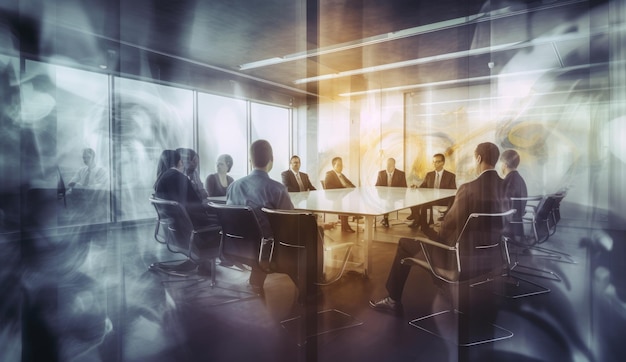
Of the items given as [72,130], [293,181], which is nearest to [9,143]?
[72,130]

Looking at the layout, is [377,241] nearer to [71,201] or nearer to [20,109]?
[71,201]

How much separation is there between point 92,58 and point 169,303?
2156 millimetres

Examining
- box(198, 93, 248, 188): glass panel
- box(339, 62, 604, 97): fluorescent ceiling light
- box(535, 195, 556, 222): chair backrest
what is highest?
box(339, 62, 604, 97): fluorescent ceiling light

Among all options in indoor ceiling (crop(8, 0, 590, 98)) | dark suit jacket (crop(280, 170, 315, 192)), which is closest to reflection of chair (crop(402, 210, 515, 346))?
dark suit jacket (crop(280, 170, 315, 192))

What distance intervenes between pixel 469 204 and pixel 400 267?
2.11 ft

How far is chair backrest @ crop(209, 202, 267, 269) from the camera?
1.96m

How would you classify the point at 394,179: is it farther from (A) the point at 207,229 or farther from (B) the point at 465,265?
(A) the point at 207,229

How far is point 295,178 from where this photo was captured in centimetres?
378

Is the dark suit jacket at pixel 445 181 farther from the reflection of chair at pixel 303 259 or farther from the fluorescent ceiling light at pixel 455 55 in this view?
the reflection of chair at pixel 303 259

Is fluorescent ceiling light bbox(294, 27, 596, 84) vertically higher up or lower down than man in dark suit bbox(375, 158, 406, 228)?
higher up

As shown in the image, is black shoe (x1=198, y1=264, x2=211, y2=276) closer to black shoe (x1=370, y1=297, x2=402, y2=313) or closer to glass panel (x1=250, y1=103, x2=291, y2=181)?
glass panel (x1=250, y1=103, x2=291, y2=181)

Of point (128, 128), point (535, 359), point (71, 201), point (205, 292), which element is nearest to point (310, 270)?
point (205, 292)

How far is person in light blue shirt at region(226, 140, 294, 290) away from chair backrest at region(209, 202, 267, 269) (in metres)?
0.22

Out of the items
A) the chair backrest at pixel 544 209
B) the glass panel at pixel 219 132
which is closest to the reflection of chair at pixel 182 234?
the glass panel at pixel 219 132
